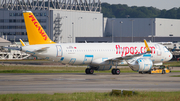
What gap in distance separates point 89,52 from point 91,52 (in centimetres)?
32

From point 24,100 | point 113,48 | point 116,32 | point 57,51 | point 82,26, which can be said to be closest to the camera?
point 24,100

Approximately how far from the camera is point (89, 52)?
45.9m

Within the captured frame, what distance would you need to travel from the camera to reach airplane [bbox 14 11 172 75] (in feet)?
143

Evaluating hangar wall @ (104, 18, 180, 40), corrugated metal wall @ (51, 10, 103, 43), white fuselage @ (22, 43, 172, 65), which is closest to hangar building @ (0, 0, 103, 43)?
corrugated metal wall @ (51, 10, 103, 43)

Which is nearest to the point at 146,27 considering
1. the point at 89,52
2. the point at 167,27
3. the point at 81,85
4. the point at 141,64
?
the point at 167,27

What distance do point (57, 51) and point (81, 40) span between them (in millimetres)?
91715

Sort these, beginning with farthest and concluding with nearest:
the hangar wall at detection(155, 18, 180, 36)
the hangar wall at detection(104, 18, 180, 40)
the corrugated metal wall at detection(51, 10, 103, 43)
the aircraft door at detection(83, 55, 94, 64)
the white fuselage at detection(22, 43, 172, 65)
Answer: the hangar wall at detection(155, 18, 180, 36) → the hangar wall at detection(104, 18, 180, 40) → the corrugated metal wall at detection(51, 10, 103, 43) → the aircraft door at detection(83, 55, 94, 64) → the white fuselage at detection(22, 43, 172, 65)

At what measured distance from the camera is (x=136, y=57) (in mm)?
46250

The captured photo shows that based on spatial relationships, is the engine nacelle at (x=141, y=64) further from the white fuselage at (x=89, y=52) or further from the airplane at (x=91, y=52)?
the white fuselage at (x=89, y=52)

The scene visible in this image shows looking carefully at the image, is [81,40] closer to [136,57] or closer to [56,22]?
[56,22]

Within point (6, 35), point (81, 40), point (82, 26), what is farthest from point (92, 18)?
point (6, 35)

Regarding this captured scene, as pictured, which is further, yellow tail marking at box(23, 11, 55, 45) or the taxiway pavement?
yellow tail marking at box(23, 11, 55, 45)

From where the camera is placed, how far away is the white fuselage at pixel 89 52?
43.5m

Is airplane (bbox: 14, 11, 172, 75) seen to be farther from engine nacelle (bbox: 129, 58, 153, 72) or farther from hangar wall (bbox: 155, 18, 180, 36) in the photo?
hangar wall (bbox: 155, 18, 180, 36)
